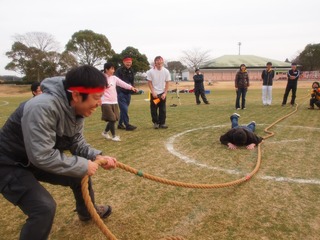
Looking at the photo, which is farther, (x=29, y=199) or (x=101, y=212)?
(x=101, y=212)

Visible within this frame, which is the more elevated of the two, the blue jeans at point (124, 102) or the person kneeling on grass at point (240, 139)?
the blue jeans at point (124, 102)

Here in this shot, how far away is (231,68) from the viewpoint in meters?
59.7

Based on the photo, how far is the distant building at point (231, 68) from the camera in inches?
2296

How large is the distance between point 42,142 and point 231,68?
6121cm

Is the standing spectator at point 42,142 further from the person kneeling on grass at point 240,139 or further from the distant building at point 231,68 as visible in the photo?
the distant building at point 231,68

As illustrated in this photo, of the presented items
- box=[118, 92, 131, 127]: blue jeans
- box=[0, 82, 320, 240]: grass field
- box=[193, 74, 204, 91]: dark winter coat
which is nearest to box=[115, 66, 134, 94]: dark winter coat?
box=[118, 92, 131, 127]: blue jeans

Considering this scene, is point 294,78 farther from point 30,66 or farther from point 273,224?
point 30,66

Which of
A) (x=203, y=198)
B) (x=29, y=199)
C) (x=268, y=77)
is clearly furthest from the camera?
(x=268, y=77)

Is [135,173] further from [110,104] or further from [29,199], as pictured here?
[110,104]

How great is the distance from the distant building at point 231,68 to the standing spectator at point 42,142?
5168 cm

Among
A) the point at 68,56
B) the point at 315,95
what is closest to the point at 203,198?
the point at 315,95

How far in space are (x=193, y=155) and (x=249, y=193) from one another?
165 cm

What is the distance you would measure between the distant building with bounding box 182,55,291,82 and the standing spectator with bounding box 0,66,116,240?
51680mm

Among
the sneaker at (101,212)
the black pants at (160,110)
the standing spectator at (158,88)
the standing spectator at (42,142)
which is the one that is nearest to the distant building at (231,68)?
the standing spectator at (158,88)
